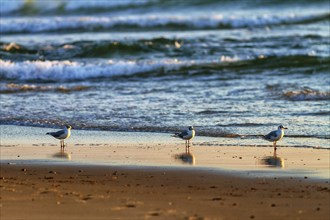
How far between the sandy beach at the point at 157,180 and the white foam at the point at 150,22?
20855 millimetres

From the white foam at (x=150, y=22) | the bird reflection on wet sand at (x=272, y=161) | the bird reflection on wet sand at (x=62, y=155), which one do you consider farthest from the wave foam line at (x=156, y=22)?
the bird reflection on wet sand at (x=272, y=161)

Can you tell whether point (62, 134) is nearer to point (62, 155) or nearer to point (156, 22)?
point (62, 155)

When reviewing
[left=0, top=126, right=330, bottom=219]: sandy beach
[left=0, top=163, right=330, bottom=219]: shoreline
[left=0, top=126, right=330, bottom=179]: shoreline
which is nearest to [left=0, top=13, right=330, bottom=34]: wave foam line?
[left=0, top=126, right=330, bottom=179]: shoreline

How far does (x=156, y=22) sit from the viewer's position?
33562mm

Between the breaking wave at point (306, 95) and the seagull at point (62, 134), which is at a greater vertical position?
the breaking wave at point (306, 95)

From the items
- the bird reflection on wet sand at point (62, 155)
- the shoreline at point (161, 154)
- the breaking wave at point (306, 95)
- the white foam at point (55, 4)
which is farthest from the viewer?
the white foam at point (55, 4)

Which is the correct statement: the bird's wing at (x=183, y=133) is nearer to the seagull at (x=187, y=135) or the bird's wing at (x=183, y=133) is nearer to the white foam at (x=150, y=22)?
the seagull at (x=187, y=135)

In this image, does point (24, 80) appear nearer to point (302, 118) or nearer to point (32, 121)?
point (32, 121)

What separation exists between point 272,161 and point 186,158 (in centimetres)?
95

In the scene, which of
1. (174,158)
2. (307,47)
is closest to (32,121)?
(174,158)

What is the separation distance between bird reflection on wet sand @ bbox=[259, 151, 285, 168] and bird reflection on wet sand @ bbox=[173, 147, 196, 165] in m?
0.74

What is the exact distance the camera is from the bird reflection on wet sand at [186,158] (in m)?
10.2

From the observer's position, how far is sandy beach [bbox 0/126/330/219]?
7637 mm

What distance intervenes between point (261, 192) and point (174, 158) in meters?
2.23
